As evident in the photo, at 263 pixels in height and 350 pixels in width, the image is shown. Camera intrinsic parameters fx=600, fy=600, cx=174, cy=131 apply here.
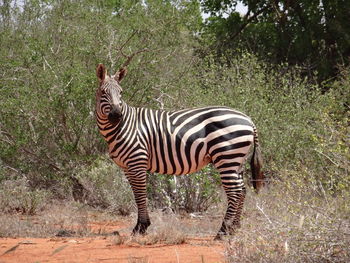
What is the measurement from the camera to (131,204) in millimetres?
10586

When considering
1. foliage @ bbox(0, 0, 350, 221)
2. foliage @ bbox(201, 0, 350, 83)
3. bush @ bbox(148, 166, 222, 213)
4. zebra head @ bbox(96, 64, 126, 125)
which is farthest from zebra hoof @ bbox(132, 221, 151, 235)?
foliage @ bbox(201, 0, 350, 83)

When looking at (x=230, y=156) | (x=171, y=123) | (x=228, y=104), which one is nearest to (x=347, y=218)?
(x=230, y=156)

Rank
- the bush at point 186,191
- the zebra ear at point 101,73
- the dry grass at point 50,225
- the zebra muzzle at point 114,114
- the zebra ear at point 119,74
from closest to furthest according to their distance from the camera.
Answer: the dry grass at point 50,225
the zebra muzzle at point 114,114
the zebra ear at point 101,73
the zebra ear at point 119,74
the bush at point 186,191

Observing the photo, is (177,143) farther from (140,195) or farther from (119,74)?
(119,74)

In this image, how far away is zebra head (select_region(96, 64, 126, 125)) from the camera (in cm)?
829

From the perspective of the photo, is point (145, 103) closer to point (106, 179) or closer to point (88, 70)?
point (88, 70)

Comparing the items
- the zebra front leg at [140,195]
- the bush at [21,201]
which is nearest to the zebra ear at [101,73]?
the zebra front leg at [140,195]

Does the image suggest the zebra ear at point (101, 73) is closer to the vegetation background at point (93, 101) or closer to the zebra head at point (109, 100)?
the zebra head at point (109, 100)

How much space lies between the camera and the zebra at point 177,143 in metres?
8.15

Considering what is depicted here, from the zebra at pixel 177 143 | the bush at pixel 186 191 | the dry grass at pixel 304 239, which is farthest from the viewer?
the bush at pixel 186 191

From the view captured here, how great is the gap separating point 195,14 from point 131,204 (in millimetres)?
5654

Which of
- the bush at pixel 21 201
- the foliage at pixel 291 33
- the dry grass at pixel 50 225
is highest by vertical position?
the foliage at pixel 291 33

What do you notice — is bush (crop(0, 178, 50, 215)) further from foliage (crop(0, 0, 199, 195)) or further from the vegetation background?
foliage (crop(0, 0, 199, 195))

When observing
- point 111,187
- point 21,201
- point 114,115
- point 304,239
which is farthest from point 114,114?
point 304,239
